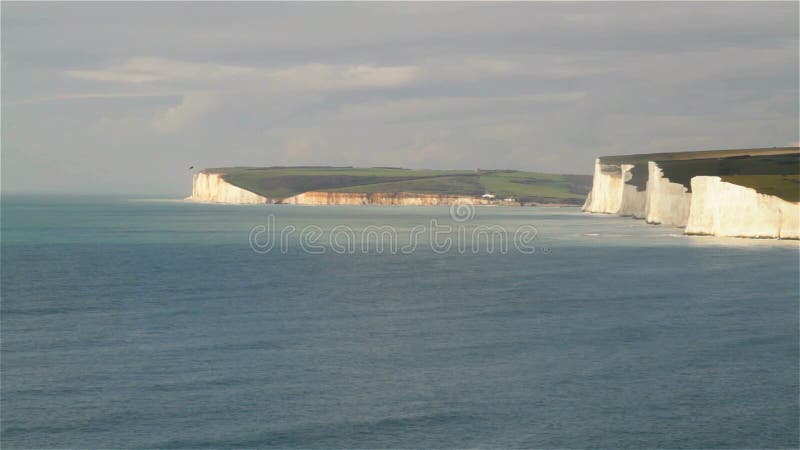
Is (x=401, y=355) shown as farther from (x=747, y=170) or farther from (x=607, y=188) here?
(x=607, y=188)

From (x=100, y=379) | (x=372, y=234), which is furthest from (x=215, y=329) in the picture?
(x=372, y=234)

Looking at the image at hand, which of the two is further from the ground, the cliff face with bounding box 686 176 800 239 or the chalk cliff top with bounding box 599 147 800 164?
the chalk cliff top with bounding box 599 147 800 164

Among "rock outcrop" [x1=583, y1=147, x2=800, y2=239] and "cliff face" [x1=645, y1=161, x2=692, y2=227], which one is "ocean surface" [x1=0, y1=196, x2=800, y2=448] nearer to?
→ "rock outcrop" [x1=583, y1=147, x2=800, y2=239]

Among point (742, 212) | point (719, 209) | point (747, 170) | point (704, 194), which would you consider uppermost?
point (747, 170)

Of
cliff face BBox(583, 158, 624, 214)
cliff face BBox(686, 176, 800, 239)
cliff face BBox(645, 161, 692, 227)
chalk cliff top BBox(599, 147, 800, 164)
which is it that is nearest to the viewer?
cliff face BBox(686, 176, 800, 239)

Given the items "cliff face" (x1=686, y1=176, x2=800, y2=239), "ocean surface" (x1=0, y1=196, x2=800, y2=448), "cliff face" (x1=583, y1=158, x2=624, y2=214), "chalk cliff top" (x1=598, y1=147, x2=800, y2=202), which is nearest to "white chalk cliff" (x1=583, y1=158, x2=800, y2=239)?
"cliff face" (x1=686, y1=176, x2=800, y2=239)

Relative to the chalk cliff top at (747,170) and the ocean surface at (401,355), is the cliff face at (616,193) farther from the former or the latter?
the ocean surface at (401,355)

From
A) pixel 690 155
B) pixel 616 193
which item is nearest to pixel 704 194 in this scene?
pixel 690 155

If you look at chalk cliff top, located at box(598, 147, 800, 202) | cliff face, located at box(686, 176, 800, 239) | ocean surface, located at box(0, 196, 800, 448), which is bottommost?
ocean surface, located at box(0, 196, 800, 448)

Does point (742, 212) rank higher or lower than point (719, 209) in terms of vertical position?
lower
